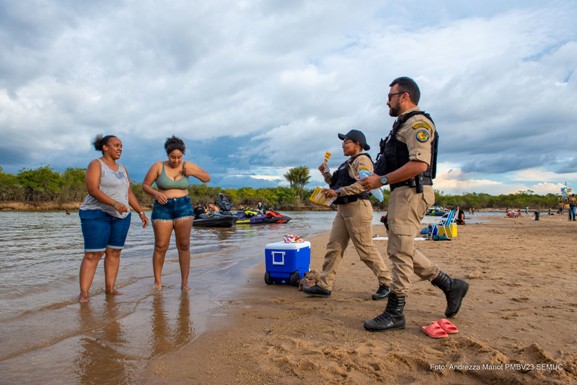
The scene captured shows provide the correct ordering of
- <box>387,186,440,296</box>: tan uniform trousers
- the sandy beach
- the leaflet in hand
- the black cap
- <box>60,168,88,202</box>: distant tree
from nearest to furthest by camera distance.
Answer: the sandy beach → <box>387,186,440,296</box>: tan uniform trousers → the leaflet in hand → the black cap → <box>60,168,88,202</box>: distant tree

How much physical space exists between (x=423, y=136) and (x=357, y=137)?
1.58 meters

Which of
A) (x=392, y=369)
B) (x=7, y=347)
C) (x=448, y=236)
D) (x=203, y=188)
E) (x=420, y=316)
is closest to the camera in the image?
(x=392, y=369)

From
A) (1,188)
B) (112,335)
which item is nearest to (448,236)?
(112,335)

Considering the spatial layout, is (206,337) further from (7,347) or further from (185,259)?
(185,259)

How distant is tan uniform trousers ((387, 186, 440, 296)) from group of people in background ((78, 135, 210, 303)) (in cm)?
277

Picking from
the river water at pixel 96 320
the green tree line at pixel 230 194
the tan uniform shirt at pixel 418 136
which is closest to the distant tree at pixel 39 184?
the green tree line at pixel 230 194

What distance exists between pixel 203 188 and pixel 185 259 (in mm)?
100315

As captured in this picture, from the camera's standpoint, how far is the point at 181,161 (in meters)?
5.14

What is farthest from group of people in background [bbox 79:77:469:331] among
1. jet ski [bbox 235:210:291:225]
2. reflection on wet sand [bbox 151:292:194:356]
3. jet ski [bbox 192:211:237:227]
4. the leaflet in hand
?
jet ski [bbox 235:210:291:225]

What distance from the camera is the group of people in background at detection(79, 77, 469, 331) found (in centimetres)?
337

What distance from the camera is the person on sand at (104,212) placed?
14.8ft

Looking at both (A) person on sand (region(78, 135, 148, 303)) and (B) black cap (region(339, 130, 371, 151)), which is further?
(B) black cap (region(339, 130, 371, 151))

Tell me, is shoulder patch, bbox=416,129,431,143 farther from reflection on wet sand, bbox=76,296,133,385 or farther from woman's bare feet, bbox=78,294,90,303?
woman's bare feet, bbox=78,294,90,303

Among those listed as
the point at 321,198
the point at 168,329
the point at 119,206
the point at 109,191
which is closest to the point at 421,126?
the point at 321,198
